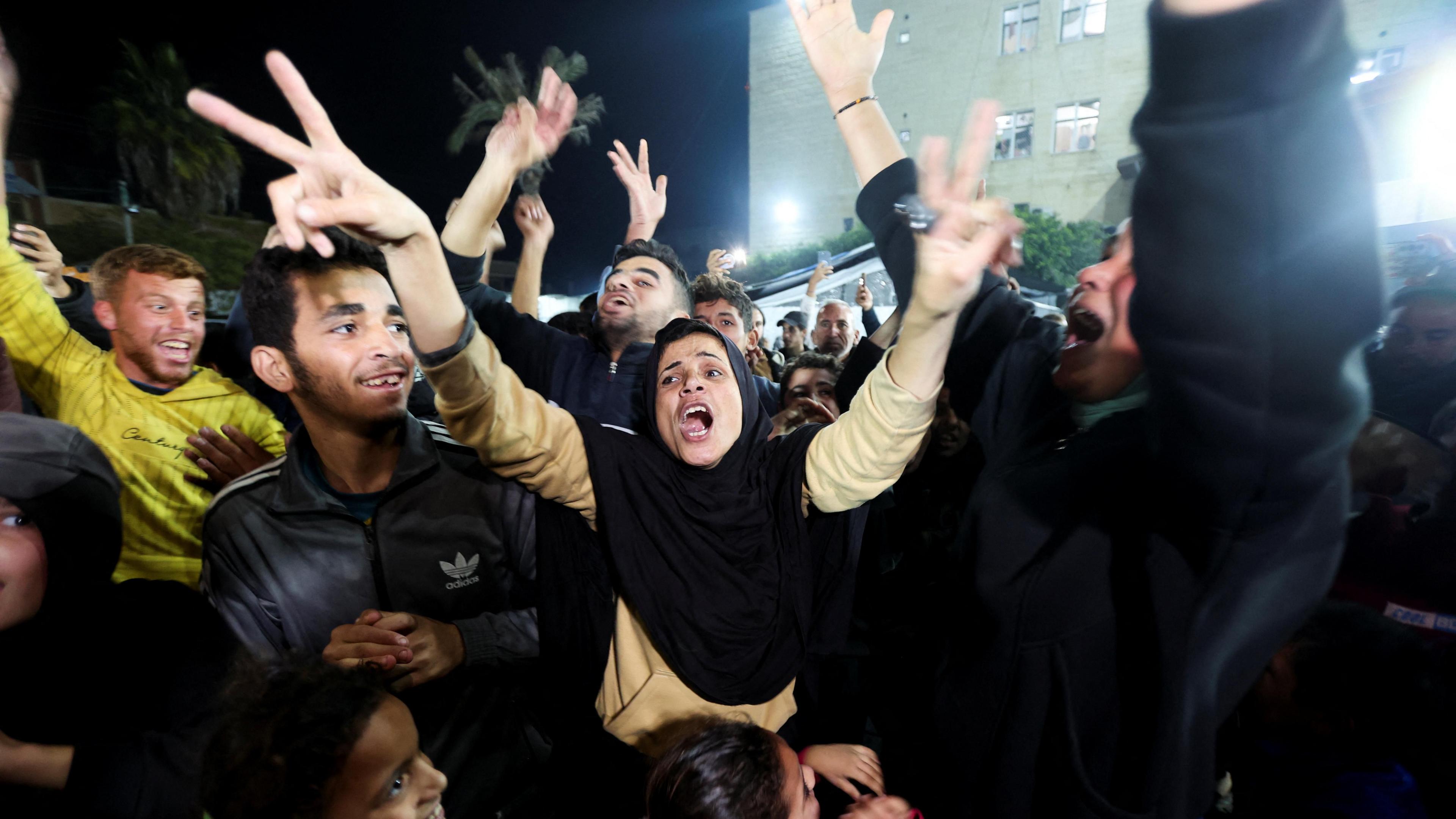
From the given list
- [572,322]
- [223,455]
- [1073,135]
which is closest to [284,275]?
[223,455]

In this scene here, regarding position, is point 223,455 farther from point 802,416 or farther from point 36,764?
point 802,416

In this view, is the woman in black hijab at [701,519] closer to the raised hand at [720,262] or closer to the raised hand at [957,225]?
the raised hand at [957,225]

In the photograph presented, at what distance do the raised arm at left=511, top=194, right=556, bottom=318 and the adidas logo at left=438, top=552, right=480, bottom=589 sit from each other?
57.8 inches

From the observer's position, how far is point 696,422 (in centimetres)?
174

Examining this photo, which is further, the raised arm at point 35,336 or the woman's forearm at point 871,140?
the raised arm at point 35,336

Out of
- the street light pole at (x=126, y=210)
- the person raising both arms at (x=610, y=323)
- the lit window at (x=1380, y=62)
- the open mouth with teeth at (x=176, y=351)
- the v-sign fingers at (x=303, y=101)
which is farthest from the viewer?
the street light pole at (x=126, y=210)

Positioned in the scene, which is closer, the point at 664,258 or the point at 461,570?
the point at 461,570

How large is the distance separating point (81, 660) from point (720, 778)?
143 cm

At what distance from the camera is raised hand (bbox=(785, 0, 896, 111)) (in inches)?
66.2

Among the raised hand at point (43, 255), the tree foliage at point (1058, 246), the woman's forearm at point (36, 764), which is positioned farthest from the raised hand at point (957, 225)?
the tree foliage at point (1058, 246)

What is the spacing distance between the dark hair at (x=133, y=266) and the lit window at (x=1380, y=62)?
10.8 feet

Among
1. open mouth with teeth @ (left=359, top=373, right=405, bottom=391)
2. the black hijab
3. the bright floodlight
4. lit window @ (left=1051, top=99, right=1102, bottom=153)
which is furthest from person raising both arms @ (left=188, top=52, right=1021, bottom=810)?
lit window @ (left=1051, top=99, right=1102, bottom=153)

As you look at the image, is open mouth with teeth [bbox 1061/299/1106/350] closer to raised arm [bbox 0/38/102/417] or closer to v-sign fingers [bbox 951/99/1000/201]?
v-sign fingers [bbox 951/99/1000/201]

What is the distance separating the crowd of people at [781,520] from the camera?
0.73 m
